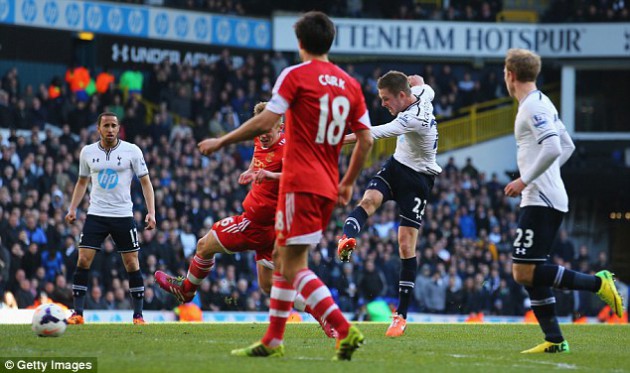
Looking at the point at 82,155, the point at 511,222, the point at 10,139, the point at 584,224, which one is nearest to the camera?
the point at 82,155

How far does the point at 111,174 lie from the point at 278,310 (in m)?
5.31

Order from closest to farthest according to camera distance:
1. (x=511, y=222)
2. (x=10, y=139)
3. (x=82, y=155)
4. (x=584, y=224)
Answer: (x=82, y=155) < (x=10, y=139) < (x=511, y=222) < (x=584, y=224)

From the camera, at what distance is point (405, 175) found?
12594mm

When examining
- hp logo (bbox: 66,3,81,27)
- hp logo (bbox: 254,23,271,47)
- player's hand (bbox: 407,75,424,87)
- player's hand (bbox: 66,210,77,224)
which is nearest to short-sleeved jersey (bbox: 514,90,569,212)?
player's hand (bbox: 407,75,424,87)

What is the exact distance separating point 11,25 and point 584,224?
17.4 meters

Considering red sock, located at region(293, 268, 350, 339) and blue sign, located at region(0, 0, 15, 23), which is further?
blue sign, located at region(0, 0, 15, 23)

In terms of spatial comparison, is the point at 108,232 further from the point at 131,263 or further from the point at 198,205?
the point at 198,205

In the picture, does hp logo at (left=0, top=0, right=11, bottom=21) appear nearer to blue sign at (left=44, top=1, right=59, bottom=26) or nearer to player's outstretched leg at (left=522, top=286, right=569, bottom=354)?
blue sign at (left=44, top=1, right=59, bottom=26)

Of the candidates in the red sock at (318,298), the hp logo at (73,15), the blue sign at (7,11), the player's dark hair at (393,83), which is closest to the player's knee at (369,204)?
the player's dark hair at (393,83)

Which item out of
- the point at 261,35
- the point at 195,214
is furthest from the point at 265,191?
the point at 261,35

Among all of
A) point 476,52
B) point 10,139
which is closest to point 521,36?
point 476,52

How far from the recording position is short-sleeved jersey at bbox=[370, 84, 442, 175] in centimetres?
1219

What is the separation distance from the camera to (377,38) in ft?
120

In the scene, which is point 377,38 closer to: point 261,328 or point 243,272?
point 243,272
